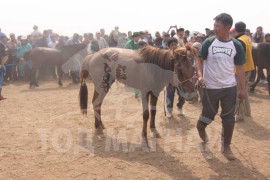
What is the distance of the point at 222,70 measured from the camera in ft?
13.5

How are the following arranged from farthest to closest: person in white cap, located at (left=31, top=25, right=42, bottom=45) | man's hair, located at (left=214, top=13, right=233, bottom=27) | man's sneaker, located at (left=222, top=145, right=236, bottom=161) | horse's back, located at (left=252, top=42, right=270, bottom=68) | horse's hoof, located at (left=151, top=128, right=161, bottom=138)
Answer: person in white cap, located at (left=31, top=25, right=42, bottom=45), horse's back, located at (left=252, top=42, right=270, bottom=68), horse's hoof, located at (left=151, top=128, right=161, bottom=138), man's sneaker, located at (left=222, top=145, right=236, bottom=161), man's hair, located at (left=214, top=13, right=233, bottom=27)

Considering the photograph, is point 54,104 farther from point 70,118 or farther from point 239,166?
point 239,166

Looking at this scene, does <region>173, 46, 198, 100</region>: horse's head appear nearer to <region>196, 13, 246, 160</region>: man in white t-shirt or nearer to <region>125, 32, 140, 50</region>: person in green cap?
<region>196, 13, 246, 160</region>: man in white t-shirt

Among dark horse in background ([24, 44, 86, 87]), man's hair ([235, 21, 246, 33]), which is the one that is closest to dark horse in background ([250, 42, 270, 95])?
man's hair ([235, 21, 246, 33])

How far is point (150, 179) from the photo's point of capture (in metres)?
3.95

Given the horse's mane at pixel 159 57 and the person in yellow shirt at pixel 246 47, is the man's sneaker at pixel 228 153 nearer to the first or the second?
the horse's mane at pixel 159 57

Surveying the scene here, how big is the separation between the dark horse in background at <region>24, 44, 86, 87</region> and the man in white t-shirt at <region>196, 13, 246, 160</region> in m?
8.35

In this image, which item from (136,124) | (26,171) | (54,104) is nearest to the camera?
(26,171)

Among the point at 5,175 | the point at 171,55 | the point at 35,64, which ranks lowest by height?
the point at 5,175

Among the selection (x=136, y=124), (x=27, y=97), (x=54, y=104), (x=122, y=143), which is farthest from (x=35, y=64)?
(x=122, y=143)

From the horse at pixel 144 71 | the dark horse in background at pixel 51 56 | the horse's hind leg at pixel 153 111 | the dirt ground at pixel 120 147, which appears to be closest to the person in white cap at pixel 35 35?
the dark horse in background at pixel 51 56

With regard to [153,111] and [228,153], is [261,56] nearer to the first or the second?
[153,111]

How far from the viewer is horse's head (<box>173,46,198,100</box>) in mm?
4324

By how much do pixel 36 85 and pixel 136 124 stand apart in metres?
6.51
